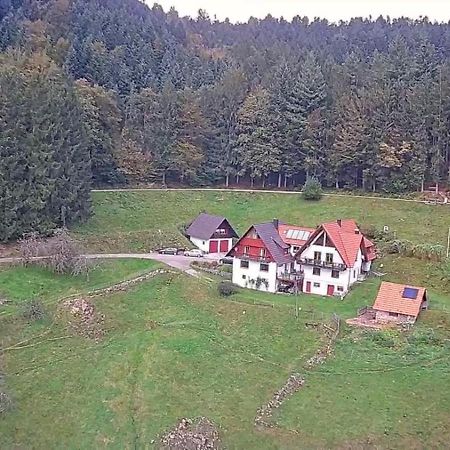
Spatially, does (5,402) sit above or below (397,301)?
below

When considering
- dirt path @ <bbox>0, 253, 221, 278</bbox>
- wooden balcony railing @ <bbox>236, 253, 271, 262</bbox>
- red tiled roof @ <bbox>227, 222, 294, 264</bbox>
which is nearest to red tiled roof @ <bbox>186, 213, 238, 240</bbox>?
dirt path @ <bbox>0, 253, 221, 278</bbox>

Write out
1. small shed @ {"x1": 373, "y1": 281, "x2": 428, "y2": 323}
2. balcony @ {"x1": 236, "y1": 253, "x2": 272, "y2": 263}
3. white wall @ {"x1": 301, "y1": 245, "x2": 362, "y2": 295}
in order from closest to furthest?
small shed @ {"x1": 373, "y1": 281, "x2": 428, "y2": 323} → white wall @ {"x1": 301, "y1": 245, "x2": 362, "y2": 295} → balcony @ {"x1": 236, "y1": 253, "x2": 272, "y2": 263}

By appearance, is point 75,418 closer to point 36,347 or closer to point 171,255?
point 36,347

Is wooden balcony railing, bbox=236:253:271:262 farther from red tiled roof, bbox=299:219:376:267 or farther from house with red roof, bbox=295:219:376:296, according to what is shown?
red tiled roof, bbox=299:219:376:267

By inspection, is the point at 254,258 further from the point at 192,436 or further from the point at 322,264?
the point at 192,436

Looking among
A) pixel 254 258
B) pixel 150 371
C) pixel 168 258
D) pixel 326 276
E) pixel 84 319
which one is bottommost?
pixel 150 371

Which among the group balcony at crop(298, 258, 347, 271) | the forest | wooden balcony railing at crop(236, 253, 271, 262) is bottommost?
balcony at crop(298, 258, 347, 271)

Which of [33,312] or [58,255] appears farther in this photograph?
[58,255]

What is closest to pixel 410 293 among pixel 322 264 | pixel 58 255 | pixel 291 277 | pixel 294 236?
pixel 322 264
